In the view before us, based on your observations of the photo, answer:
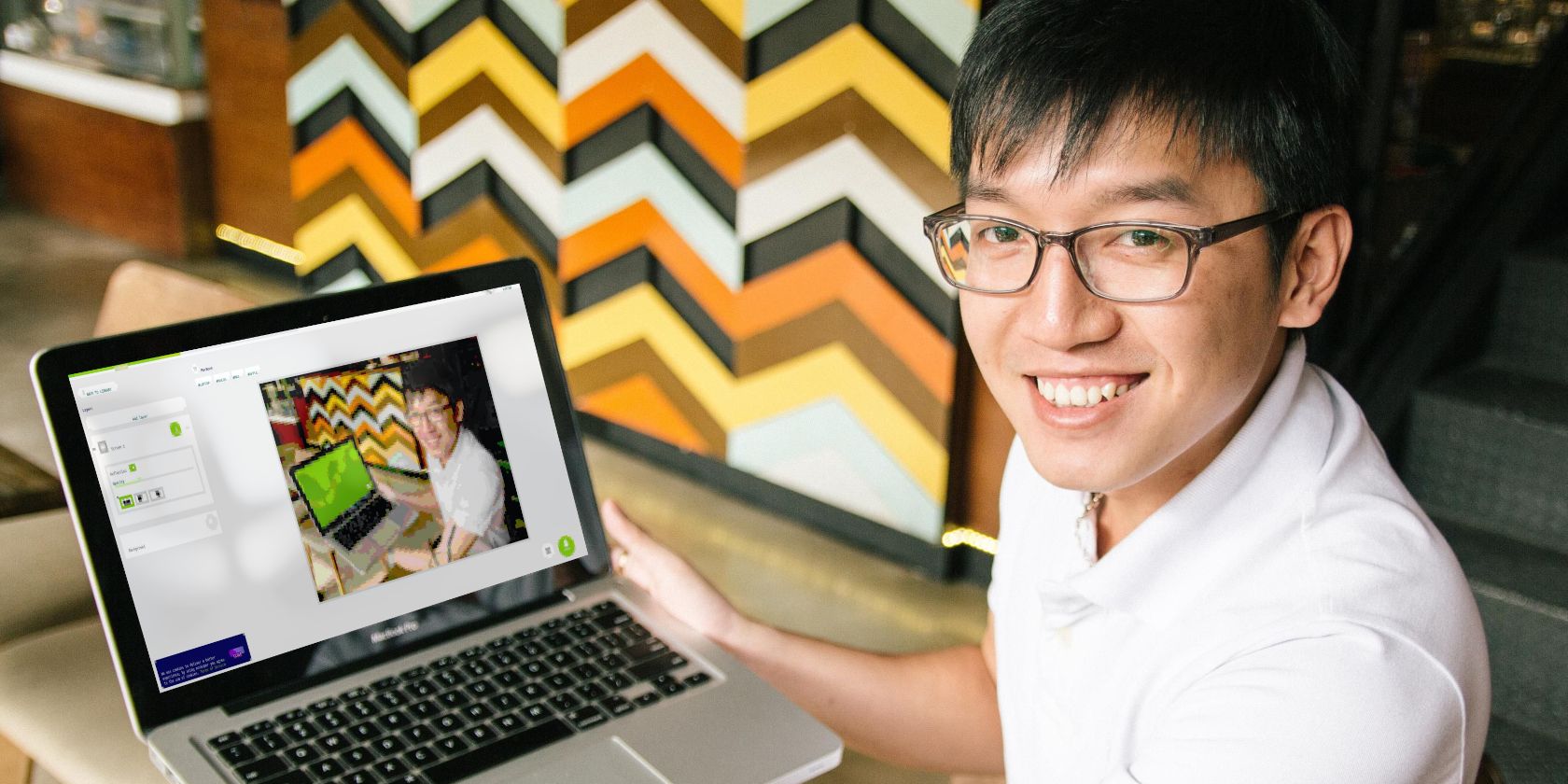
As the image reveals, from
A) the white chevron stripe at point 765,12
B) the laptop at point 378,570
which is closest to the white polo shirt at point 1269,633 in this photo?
the laptop at point 378,570

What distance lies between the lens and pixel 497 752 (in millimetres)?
1107

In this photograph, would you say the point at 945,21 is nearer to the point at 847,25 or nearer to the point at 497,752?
the point at 847,25

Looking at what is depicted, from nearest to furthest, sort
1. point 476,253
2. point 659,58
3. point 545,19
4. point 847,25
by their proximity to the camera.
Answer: point 847,25, point 659,58, point 545,19, point 476,253

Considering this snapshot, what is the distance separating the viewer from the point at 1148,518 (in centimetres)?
110

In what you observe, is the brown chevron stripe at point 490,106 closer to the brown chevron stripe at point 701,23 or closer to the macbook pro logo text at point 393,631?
the brown chevron stripe at point 701,23

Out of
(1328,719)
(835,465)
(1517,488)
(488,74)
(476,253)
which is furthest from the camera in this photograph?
(476,253)

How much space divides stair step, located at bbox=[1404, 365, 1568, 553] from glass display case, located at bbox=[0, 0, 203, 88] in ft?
15.8

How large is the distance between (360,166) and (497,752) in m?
3.58

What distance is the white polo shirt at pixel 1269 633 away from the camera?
2.90 feet

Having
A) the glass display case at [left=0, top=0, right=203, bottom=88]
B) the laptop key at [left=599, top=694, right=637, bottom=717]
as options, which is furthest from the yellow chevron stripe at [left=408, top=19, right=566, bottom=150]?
the laptop key at [left=599, top=694, right=637, bottom=717]

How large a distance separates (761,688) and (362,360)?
0.47 meters

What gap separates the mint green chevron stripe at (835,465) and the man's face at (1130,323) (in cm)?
211

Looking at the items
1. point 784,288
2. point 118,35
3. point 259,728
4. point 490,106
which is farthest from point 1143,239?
point 118,35

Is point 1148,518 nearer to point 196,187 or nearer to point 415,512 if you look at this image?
point 415,512
